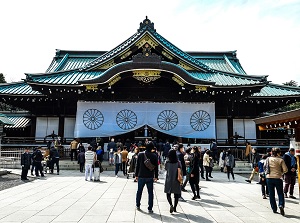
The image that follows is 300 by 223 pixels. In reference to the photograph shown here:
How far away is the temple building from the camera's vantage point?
1698cm

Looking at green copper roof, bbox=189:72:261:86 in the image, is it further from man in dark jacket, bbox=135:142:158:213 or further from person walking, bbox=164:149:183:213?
man in dark jacket, bbox=135:142:158:213

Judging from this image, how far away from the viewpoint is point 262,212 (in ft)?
21.6

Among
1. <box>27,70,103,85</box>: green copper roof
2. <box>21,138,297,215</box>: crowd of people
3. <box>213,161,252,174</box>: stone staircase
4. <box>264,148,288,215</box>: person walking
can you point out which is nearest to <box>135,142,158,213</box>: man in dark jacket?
<box>21,138,297,215</box>: crowd of people

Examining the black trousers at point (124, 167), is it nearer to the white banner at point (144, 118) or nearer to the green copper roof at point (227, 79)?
the white banner at point (144, 118)

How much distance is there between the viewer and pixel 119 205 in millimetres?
7039

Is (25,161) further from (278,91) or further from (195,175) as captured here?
(278,91)

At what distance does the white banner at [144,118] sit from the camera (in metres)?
17.6

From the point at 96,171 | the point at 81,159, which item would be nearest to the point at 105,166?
the point at 81,159

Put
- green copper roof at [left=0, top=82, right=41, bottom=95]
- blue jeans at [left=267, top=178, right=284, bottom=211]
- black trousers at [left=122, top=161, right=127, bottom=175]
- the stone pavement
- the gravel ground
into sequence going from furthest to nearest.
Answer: green copper roof at [left=0, top=82, right=41, bottom=95], black trousers at [left=122, top=161, right=127, bottom=175], the gravel ground, blue jeans at [left=267, top=178, right=284, bottom=211], the stone pavement

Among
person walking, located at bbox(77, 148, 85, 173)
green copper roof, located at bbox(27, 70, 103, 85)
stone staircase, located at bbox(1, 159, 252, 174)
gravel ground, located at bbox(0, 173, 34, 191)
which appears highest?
green copper roof, located at bbox(27, 70, 103, 85)

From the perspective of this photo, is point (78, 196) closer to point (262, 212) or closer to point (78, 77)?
point (262, 212)

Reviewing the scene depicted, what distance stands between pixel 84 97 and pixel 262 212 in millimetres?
14659

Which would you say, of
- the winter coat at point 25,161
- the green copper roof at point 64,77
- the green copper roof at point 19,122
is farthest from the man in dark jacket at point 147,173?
the green copper roof at point 19,122

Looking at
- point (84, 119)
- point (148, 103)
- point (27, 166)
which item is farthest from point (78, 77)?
point (27, 166)
